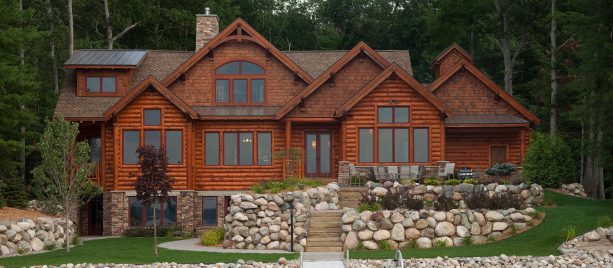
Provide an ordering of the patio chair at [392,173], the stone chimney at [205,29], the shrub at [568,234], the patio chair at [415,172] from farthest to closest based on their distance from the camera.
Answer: the stone chimney at [205,29], the patio chair at [415,172], the patio chair at [392,173], the shrub at [568,234]

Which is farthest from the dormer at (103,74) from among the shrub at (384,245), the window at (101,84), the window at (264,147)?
the shrub at (384,245)

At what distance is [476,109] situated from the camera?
39156 mm

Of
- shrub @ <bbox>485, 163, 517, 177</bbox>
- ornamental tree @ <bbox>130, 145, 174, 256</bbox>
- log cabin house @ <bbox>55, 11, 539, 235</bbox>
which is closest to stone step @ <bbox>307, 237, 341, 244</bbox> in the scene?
ornamental tree @ <bbox>130, 145, 174, 256</bbox>

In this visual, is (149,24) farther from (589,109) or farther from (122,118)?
(589,109)

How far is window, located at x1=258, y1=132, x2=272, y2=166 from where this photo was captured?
38.2 meters

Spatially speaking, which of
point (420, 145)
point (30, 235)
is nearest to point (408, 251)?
point (420, 145)

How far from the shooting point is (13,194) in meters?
34.3

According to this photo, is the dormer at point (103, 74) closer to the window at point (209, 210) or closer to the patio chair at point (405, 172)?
the window at point (209, 210)

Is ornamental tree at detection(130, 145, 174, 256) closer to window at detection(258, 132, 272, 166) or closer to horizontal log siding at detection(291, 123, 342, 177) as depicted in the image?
window at detection(258, 132, 272, 166)

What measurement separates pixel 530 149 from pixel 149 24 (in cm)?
2696

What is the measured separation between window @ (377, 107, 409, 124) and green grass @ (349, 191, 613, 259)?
7795 millimetres

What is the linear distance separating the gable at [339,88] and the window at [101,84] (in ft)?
26.1

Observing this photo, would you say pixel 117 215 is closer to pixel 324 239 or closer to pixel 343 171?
pixel 343 171

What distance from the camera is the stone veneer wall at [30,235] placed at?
2877cm
